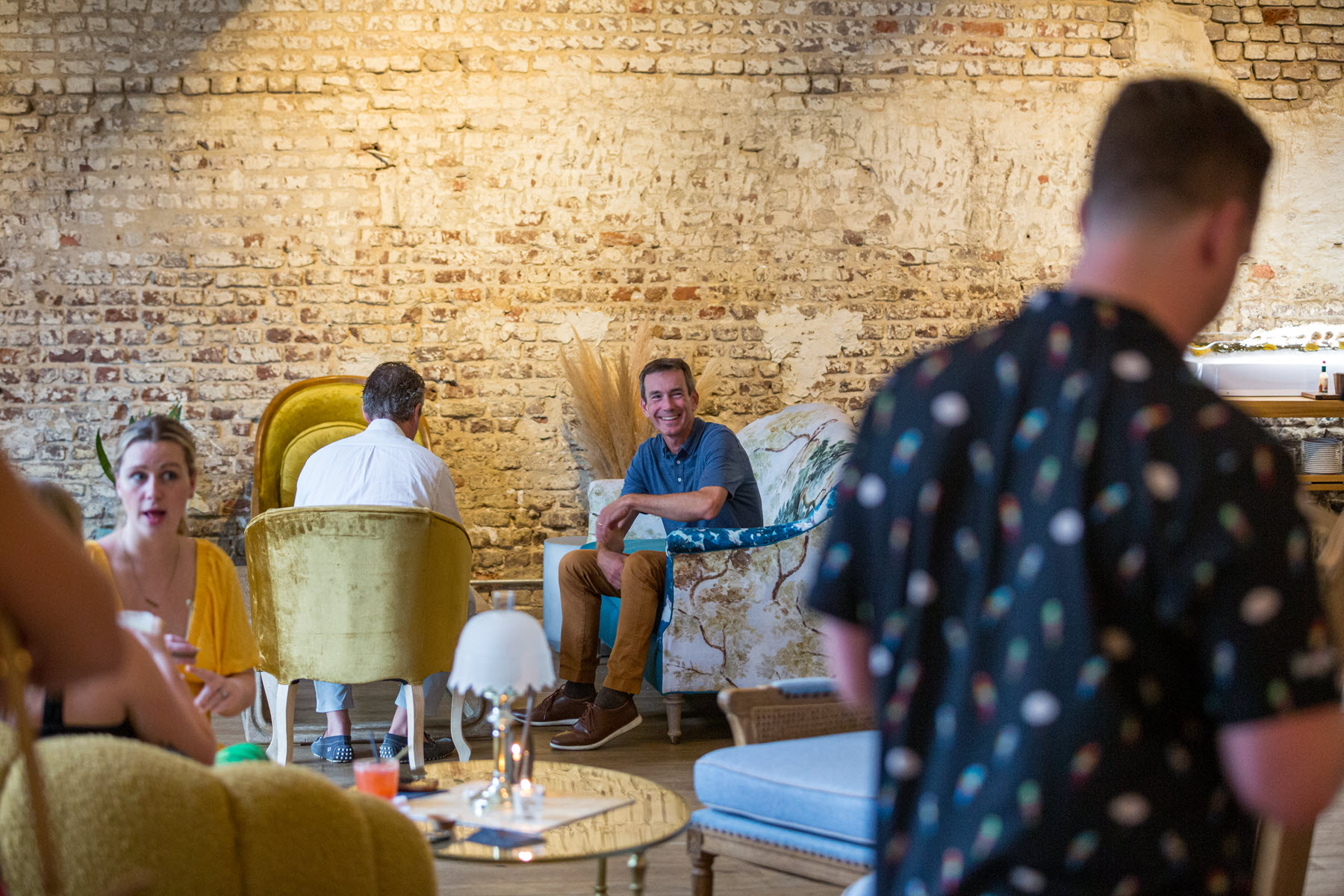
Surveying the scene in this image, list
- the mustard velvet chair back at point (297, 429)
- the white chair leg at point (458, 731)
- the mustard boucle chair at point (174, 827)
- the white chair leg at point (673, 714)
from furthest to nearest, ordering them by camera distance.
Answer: the mustard velvet chair back at point (297, 429)
the white chair leg at point (673, 714)
the white chair leg at point (458, 731)
the mustard boucle chair at point (174, 827)

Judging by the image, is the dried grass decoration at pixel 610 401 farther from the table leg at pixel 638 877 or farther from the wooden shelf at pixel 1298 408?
the table leg at pixel 638 877

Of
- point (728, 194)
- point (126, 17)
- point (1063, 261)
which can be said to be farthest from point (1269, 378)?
point (126, 17)

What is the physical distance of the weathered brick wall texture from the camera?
5957mm

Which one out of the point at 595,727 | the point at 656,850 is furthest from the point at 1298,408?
the point at 656,850

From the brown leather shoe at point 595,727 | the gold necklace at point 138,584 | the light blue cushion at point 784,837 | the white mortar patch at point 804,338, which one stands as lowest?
the brown leather shoe at point 595,727

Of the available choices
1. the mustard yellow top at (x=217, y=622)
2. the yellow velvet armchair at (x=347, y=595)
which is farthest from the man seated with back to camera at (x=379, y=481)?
the mustard yellow top at (x=217, y=622)

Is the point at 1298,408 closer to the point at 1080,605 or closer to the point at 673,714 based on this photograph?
the point at 673,714

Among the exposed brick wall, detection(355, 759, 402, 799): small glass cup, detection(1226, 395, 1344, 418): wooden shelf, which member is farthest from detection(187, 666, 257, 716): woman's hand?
the exposed brick wall

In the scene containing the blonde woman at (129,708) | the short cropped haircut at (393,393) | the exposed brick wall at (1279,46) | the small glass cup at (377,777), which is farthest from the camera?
the exposed brick wall at (1279,46)

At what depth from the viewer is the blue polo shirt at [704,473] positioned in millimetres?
4297

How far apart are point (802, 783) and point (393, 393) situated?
7.61ft

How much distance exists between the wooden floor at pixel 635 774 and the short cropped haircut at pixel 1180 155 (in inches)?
73.3

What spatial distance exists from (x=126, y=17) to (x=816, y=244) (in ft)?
11.9

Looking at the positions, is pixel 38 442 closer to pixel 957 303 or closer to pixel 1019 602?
pixel 957 303
